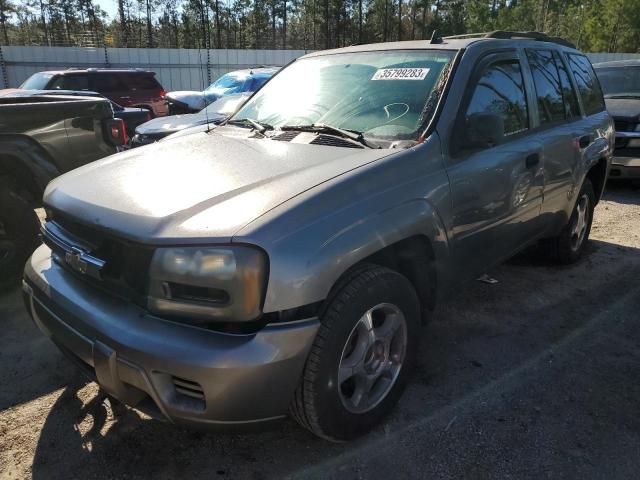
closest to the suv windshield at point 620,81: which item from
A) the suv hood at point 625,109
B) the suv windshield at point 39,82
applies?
the suv hood at point 625,109

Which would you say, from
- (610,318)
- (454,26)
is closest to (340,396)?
(610,318)

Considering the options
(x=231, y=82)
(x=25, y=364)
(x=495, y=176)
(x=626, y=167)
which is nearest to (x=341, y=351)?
(x=495, y=176)

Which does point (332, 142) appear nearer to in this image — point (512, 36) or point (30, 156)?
point (512, 36)

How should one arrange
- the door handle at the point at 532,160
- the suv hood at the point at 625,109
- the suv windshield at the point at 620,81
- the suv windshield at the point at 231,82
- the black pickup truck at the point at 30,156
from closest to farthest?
1. the door handle at the point at 532,160
2. the black pickup truck at the point at 30,156
3. the suv hood at the point at 625,109
4. the suv windshield at the point at 620,81
5. the suv windshield at the point at 231,82

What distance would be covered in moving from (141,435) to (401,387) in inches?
50.9

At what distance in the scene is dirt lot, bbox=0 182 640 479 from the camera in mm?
2348

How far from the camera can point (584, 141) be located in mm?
4184

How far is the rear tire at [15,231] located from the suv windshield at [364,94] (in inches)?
75.8

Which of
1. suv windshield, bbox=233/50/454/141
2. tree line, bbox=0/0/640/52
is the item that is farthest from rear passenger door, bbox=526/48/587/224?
tree line, bbox=0/0/640/52

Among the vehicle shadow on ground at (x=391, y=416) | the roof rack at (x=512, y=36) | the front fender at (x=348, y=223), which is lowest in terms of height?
the vehicle shadow on ground at (x=391, y=416)

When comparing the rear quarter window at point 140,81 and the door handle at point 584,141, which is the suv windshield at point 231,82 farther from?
the door handle at point 584,141

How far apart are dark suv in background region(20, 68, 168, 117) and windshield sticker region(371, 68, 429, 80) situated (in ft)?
37.5

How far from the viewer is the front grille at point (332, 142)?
2.77 metres

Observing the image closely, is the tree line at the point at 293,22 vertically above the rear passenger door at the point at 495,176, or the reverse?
the tree line at the point at 293,22
